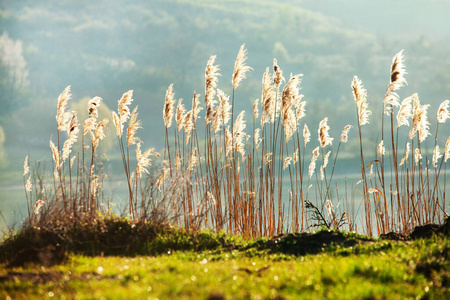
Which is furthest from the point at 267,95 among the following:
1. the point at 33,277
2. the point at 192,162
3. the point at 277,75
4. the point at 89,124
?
the point at 33,277

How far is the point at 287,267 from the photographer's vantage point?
4.32 metres

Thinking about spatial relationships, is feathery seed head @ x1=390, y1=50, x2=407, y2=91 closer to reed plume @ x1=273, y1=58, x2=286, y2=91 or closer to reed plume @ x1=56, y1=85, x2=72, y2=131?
reed plume @ x1=273, y1=58, x2=286, y2=91

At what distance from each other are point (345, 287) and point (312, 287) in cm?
29

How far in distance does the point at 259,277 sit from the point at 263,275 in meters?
0.09

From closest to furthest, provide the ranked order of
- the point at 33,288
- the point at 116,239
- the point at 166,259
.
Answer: the point at 33,288 → the point at 166,259 → the point at 116,239

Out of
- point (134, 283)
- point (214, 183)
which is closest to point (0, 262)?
point (134, 283)

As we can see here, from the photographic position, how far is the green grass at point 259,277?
325 cm

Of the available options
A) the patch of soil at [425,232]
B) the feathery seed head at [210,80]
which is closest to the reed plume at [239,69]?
the feathery seed head at [210,80]

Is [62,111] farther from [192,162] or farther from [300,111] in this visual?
[300,111]

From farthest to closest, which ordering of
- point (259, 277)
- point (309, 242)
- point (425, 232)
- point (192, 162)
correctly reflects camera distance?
point (192, 162), point (425, 232), point (309, 242), point (259, 277)

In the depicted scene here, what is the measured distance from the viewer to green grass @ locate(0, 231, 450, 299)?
3.25 metres

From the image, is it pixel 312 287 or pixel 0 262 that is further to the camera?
pixel 0 262

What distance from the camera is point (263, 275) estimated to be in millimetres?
3947

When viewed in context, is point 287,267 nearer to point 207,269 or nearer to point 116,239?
point 207,269
